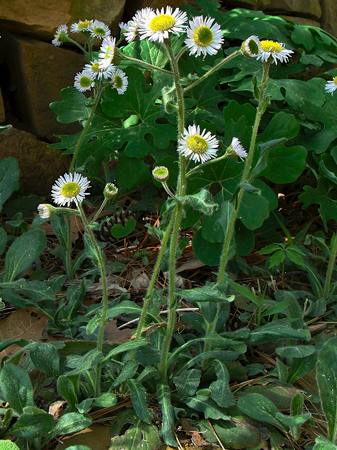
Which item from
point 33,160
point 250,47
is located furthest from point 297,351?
point 33,160

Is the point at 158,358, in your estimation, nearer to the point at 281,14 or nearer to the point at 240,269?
the point at 240,269

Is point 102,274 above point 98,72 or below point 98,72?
below

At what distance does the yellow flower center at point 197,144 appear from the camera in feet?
4.14

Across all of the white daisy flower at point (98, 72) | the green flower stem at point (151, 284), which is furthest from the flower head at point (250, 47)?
the white daisy flower at point (98, 72)

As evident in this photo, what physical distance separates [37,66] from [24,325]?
1538 millimetres

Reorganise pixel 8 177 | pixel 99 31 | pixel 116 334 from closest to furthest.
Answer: pixel 116 334, pixel 99 31, pixel 8 177

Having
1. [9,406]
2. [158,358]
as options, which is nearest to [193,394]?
[158,358]

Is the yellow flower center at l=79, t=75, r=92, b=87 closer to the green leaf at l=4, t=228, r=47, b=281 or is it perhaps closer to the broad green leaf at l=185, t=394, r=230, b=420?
the green leaf at l=4, t=228, r=47, b=281

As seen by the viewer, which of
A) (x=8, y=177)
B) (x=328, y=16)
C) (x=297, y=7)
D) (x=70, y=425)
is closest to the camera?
(x=70, y=425)

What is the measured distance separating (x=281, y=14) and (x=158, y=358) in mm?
2837

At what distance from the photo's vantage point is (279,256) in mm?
1923

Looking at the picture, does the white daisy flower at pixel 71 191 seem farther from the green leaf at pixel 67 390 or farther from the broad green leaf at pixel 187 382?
the broad green leaf at pixel 187 382

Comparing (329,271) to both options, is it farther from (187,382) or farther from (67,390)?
(67,390)

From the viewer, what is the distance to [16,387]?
141 centimetres
